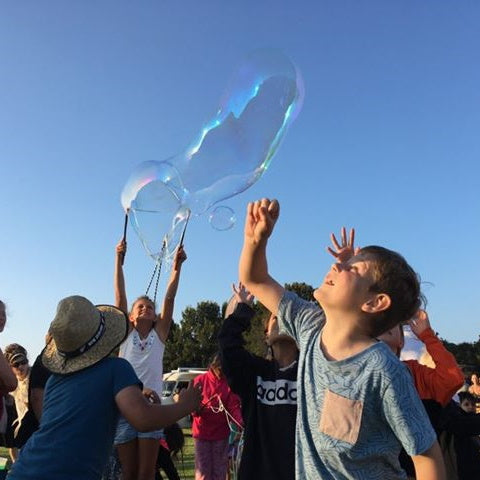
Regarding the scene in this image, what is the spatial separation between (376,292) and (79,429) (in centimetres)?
145

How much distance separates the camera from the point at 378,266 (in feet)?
7.54

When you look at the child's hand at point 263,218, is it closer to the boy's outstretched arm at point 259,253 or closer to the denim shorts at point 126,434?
the boy's outstretched arm at point 259,253

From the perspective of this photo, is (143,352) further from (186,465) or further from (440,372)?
(186,465)

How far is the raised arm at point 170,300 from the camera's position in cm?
544

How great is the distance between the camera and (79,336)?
2717 millimetres

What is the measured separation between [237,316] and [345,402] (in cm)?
144

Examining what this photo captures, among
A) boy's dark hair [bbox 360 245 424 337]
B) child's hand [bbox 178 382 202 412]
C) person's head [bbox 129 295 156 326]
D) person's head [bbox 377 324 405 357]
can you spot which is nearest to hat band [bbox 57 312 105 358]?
child's hand [bbox 178 382 202 412]

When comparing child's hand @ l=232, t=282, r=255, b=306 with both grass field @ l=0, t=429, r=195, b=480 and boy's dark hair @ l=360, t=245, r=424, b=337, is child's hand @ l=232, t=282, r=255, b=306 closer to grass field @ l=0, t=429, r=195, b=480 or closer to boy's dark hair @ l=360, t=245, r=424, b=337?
boy's dark hair @ l=360, t=245, r=424, b=337

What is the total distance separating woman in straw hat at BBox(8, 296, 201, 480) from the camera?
253 cm

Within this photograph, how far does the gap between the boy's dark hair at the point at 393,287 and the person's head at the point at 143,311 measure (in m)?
3.40

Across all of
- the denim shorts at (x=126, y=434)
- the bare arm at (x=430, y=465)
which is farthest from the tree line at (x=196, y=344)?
the bare arm at (x=430, y=465)

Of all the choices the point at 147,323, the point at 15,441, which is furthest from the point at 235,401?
the point at 15,441

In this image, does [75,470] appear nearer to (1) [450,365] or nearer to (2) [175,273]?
(1) [450,365]

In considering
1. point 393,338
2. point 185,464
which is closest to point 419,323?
point 393,338
